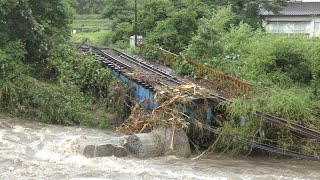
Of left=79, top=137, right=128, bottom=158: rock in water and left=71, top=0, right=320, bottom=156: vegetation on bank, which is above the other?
left=71, top=0, right=320, bottom=156: vegetation on bank

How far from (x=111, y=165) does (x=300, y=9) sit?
3692 cm

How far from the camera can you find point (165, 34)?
32188 mm

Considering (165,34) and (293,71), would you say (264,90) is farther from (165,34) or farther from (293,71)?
(165,34)

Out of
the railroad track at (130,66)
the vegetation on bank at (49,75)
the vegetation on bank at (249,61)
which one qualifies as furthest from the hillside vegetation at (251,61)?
the vegetation on bank at (49,75)

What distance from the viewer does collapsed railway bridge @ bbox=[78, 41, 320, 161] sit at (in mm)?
17734

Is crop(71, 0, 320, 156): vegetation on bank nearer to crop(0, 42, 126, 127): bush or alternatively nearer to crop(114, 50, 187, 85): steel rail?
crop(114, 50, 187, 85): steel rail

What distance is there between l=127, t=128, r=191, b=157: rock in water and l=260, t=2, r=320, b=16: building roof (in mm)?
29472

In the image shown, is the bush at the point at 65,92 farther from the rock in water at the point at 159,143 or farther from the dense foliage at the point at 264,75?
the rock in water at the point at 159,143

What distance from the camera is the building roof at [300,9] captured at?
46219mm

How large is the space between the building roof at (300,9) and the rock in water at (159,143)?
96.7ft

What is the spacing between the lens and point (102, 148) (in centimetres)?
1684

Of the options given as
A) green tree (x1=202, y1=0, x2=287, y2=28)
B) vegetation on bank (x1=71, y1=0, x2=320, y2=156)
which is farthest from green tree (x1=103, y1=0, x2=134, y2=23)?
green tree (x1=202, y1=0, x2=287, y2=28)

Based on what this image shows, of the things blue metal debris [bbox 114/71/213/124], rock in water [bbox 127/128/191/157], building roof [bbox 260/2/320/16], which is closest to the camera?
rock in water [bbox 127/128/191/157]

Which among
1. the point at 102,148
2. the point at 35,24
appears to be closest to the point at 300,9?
the point at 35,24
